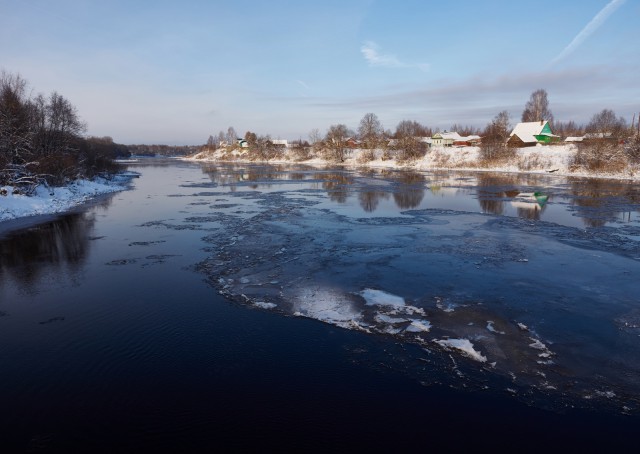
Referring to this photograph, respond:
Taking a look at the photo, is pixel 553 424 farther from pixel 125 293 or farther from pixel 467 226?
pixel 467 226

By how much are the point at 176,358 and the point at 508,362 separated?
18.5 ft

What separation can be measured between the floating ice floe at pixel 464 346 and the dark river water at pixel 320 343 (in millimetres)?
44

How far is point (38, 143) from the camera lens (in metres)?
32.3

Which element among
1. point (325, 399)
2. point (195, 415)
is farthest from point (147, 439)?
point (325, 399)

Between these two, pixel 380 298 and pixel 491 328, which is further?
pixel 380 298

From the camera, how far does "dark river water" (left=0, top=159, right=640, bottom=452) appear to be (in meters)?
5.10

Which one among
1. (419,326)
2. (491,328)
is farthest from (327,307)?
(491,328)

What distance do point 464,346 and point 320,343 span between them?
2.61m

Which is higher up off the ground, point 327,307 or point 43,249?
point 43,249

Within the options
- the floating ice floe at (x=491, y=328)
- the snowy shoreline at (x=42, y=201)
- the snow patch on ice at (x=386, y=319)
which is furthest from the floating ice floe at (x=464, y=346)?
the snowy shoreline at (x=42, y=201)

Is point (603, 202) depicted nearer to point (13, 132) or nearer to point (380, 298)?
point (380, 298)

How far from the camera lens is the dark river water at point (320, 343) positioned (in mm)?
5102

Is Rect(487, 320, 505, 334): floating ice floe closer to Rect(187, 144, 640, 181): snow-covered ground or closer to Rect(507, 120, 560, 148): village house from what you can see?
Rect(187, 144, 640, 181): snow-covered ground

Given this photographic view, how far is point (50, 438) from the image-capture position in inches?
193
